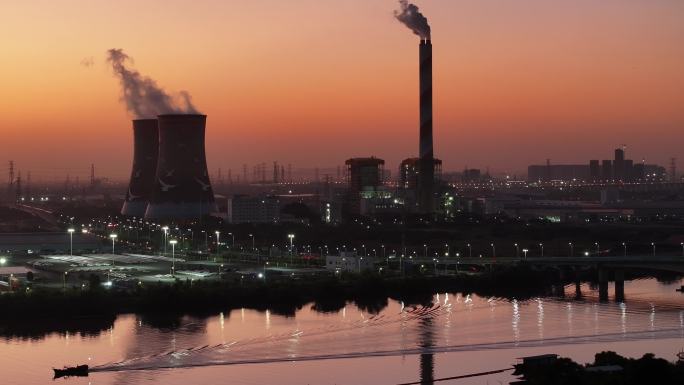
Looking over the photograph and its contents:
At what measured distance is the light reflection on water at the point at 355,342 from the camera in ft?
40.7

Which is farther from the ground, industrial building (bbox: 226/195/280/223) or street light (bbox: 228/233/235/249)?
industrial building (bbox: 226/195/280/223)

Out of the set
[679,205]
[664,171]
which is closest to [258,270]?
[679,205]

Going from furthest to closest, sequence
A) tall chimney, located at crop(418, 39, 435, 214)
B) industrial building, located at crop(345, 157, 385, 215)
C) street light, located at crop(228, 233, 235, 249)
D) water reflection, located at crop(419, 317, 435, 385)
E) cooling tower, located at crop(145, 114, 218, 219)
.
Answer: industrial building, located at crop(345, 157, 385, 215)
tall chimney, located at crop(418, 39, 435, 214)
street light, located at crop(228, 233, 235, 249)
cooling tower, located at crop(145, 114, 218, 219)
water reflection, located at crop(419, 317, 435, 385)

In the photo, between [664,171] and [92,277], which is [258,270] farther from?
[664,171]

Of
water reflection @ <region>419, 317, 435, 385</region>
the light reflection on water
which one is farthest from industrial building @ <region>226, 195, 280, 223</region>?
water reflection @ <region>419, 317, 435, 385</region>

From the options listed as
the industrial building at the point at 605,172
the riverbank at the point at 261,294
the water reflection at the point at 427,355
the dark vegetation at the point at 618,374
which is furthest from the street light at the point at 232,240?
the industrial building at the point at 605,172

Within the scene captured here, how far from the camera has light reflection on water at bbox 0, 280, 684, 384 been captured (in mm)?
12406

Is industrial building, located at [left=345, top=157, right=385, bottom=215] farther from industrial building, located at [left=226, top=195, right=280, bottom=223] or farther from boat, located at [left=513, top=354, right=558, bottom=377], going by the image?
boat, located at [left=513, top=354, right=558, bottom=377]

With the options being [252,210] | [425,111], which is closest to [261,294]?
[425,111]

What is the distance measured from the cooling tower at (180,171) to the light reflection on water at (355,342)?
9.46m

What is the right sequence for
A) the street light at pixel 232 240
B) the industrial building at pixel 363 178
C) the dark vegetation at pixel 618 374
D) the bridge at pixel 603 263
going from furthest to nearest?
the industrial building at pixel 363 178 < the street light at pixel 232 240 < the bridge at pixel 603 263 < the dark vegetation at pixel 618 374

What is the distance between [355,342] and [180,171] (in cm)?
1314

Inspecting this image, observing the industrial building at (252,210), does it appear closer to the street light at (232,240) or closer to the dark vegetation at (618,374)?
the street light at (232,240)

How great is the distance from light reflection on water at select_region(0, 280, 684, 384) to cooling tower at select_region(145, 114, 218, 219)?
9.46 metres
